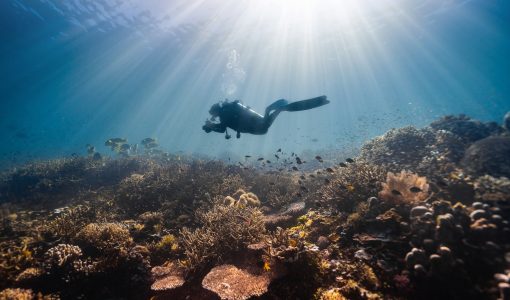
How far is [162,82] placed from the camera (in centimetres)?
5766

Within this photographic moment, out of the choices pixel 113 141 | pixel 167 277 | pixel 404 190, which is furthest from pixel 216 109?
pixel 113 141

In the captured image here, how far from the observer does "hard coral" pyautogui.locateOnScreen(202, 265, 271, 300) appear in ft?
15.1

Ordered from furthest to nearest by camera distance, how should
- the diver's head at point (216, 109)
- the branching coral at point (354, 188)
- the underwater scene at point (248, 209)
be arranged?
1. the diver's head at point (216, 109)
2. the branching coral at point (354, 188)
3. the underwater scene at point (248, 209)

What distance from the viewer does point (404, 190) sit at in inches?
271

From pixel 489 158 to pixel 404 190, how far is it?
4194mm

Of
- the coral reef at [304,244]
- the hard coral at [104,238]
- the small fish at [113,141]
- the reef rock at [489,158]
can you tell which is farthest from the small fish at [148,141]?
the reef rock at [489,158]

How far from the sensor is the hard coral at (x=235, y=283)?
15.1 feet

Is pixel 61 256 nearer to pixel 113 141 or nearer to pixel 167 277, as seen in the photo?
pixel 167 277

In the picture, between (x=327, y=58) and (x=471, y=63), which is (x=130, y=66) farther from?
(x=471, y=63)

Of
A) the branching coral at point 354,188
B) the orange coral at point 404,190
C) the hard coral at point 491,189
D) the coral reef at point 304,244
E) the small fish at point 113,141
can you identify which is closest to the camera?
the coral reef at point 304,244

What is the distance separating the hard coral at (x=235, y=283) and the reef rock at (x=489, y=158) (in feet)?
25.7

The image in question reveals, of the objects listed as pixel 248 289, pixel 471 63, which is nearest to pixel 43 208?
pixel 248 289

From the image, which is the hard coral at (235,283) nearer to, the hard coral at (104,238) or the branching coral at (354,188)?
the hard coral at (104,238)

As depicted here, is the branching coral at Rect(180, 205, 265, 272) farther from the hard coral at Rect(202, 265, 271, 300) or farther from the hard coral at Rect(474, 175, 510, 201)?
the hard coral at Rect(474, 175, 510, 201)
